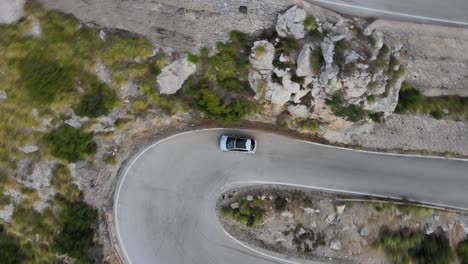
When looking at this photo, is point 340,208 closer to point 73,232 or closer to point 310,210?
point 310,210

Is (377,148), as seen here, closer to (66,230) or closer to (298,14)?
(298,14)

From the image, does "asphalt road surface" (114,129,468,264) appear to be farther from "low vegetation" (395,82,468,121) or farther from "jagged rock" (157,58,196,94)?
"low vegetation" (395,82,468,121)

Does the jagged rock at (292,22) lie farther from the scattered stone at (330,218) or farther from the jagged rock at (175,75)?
the scattered stone at (330,218)

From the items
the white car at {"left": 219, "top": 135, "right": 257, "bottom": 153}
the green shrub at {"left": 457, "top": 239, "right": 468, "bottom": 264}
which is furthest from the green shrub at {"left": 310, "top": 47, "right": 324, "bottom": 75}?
the green shrub at {"left": 457, "top": 239, "right": 468, "bottom": 264}

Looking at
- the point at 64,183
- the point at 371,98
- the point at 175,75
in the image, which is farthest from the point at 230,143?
the point at 64,183

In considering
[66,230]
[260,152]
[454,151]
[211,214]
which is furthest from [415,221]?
[66,230]

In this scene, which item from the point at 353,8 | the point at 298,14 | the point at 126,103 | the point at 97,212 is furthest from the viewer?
the point at 97,212
